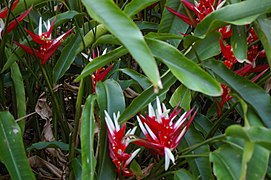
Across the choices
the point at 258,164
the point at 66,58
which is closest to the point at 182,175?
the point at 258,164

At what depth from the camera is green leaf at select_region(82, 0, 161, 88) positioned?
725mm

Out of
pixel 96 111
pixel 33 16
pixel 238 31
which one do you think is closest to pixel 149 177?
pixel 96 111

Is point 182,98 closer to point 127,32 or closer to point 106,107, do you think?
point 106,107

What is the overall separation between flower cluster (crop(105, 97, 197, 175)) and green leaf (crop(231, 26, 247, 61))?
13 cm

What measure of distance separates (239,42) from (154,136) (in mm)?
231

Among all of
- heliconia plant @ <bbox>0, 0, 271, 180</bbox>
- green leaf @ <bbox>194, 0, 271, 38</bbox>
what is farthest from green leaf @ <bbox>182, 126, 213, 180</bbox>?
green leaf @ <bbox>194, 0, 271, 38</bbox>

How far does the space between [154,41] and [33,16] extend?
0.52 metres

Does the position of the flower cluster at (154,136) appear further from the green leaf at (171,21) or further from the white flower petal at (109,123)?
the green leaf at (171,21)

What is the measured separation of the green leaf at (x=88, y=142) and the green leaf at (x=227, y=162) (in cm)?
19

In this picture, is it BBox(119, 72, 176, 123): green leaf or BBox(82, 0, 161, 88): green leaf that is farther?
BBox(119, 72, 176, 123): green leaf

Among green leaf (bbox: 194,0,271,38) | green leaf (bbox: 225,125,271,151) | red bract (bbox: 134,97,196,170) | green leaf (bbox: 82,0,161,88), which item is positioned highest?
green leaf (bbox: 82,0,161,88)

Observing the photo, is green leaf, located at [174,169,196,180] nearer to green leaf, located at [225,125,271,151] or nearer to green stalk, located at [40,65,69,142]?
green leaf, located at [225,125,271,151]

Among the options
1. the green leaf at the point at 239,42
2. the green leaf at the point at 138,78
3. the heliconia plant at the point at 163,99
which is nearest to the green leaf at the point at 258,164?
the heliconia plant at the point at 163,99

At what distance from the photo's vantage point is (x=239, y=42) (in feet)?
3.40
